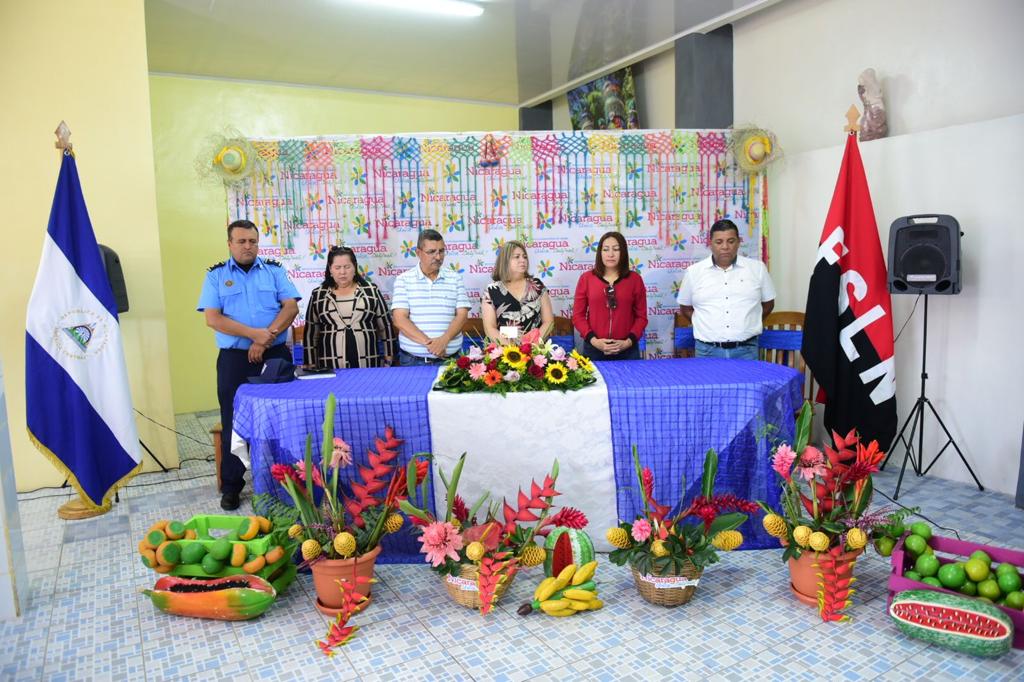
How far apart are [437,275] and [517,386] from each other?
144 cm

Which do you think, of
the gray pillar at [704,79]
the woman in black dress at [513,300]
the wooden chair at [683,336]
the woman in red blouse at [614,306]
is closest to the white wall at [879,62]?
the gray pillar at [704,79]

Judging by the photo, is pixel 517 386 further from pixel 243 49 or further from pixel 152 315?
pixel 243 49

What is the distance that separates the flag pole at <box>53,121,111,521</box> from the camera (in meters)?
3.82

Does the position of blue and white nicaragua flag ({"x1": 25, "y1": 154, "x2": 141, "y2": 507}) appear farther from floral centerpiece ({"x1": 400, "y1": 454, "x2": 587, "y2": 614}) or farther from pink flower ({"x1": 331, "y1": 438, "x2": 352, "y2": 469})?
floral centerpiece ({"x1": 400, "y1": 454, "x2": 587, "y2": 614})

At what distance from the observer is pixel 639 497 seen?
315 centimetres

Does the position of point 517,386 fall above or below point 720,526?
above

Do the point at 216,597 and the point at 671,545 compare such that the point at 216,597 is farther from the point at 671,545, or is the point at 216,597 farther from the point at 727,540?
the point at 727,540

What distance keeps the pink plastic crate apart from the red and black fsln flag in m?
1.52

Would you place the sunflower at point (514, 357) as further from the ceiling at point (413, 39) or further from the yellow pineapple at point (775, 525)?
the ceiling at point (413, 39)

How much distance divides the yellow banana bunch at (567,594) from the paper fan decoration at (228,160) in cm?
338

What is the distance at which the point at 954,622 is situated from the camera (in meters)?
2.38

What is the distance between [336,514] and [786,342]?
304 cm

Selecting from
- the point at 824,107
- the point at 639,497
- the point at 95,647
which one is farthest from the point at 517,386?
the point at 824,107

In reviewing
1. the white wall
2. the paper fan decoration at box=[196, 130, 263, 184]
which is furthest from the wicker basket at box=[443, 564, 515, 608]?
the white wall
